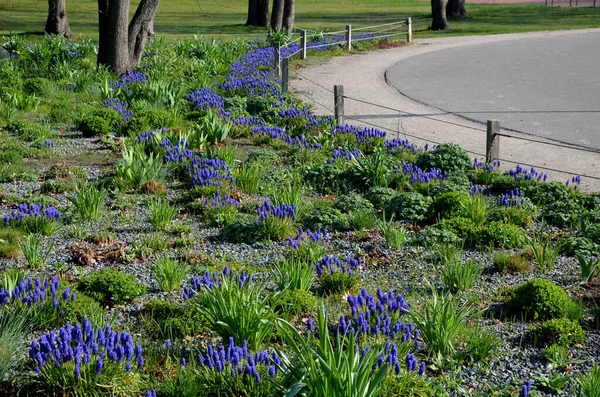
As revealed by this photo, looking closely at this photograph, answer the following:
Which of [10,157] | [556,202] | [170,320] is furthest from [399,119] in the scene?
[170,320]

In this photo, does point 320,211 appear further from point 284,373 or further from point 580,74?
point 580,74

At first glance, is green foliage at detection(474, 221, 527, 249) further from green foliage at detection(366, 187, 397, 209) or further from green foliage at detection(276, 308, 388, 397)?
green foliage at detection(276, 308, 388, 397)

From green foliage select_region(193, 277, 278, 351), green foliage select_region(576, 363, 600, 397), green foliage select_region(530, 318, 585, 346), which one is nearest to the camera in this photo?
green foliage select_region(576, 363, 600, 397)

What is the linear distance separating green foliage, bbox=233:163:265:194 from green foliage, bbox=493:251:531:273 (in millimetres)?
3172

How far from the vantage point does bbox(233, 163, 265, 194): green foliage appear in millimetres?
9367

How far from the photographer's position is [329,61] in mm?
24781

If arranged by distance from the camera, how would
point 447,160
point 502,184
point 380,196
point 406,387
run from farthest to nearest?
point 447,160 → point 502,184 → point 380,196 → point 406,387

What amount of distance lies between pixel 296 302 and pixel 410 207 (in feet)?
9.32

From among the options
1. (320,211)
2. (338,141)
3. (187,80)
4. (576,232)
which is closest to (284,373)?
(320,211)

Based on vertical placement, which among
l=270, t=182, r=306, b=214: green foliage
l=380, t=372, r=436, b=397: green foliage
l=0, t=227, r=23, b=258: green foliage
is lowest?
l=380, t=372, r=436, b=397: green foliage

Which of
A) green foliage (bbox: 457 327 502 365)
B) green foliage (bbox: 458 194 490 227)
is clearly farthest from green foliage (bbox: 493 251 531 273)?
green foliage (bbox: 457 327 502 365)

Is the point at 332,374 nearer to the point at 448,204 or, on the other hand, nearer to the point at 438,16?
the point at 448,204

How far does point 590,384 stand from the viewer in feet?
15.6

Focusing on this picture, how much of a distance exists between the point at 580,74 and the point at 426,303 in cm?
1725
